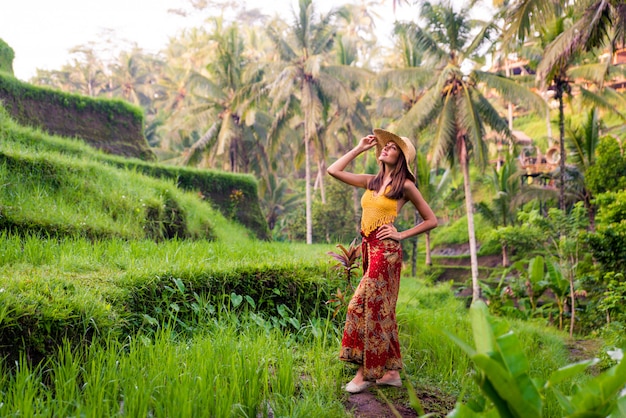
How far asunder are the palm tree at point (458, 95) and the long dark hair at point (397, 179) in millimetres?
13749

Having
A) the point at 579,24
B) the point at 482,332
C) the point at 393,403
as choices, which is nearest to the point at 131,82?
the point at 579,24

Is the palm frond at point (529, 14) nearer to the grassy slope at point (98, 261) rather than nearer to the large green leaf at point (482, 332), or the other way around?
the grassy slope at point (98, 261)

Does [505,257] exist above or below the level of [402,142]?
below

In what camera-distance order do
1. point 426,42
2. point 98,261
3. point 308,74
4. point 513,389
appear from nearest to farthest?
point 513,389 < point 98,261 < point 426,42 < point 308,74

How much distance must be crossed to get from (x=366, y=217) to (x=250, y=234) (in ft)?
36.7

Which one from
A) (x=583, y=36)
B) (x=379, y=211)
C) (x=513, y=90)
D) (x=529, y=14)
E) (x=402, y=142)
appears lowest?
(x=379, y=211)

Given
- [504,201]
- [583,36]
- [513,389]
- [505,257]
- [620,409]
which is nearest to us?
[513,389]

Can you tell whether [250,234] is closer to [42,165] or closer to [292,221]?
[42,165]

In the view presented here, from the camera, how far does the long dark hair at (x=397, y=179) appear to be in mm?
4004

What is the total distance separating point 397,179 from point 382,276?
73 cm

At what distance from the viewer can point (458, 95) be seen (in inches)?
706

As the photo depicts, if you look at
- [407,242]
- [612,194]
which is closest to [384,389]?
[612,194]

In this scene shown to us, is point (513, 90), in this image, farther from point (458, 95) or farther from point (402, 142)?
point (402, 142)

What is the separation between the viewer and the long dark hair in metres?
4.00
